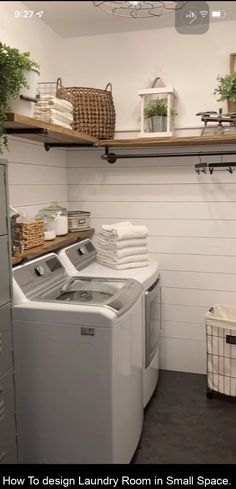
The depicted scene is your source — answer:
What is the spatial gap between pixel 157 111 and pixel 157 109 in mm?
13

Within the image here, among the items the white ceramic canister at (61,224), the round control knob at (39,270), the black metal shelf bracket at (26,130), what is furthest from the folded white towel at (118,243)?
the black metal shelf bracket at (26,130)

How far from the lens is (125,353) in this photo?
192 cm

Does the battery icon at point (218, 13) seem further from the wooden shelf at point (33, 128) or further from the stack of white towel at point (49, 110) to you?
the stack of white towel at point (49, 110)

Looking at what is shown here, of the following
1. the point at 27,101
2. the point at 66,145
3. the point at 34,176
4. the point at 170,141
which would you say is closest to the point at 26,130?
the point at 27,101

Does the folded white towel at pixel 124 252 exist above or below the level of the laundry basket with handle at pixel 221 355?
above

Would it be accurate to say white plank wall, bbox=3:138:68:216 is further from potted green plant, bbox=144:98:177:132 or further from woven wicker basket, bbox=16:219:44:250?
potted green plant, bbox=144:98:177:132

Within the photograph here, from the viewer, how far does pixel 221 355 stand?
2732 mm

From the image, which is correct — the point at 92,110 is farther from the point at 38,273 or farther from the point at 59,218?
the point at 38,273

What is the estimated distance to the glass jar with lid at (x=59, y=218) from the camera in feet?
8.75

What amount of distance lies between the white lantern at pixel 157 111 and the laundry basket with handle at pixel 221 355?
1304 millimetres

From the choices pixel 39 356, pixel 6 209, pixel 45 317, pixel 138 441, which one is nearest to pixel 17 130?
pixel 6 209

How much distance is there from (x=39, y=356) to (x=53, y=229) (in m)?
0.94

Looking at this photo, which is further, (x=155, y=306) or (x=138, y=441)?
(x=155, y=306)
